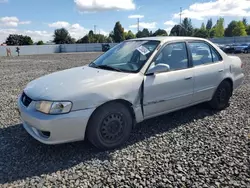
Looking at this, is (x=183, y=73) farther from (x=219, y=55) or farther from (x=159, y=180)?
(x=159, y=180)

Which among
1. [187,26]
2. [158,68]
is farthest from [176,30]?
[158,68]

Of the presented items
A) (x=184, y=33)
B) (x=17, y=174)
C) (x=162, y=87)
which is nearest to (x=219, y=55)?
(x=162, y=87)

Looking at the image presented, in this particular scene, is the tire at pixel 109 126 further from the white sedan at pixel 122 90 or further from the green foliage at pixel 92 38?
the green foliage at pixel 92 38

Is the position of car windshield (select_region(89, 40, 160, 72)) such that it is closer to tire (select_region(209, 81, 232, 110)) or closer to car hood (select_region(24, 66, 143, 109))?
car hood (select_region(24, 66, 143, 109))

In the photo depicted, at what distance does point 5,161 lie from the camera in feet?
10.4

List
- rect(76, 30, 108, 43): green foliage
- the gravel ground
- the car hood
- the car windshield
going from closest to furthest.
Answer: the gravel ground
the car hood
the car windshield
rect(76, 30, 108, 43): green foliage

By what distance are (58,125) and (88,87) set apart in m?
0.64

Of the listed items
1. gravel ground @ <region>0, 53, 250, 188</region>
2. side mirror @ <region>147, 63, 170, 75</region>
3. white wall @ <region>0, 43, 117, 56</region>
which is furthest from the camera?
white wall @ <region>0, 43, 117, 56</region>

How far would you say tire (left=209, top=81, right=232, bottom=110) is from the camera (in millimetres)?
4938

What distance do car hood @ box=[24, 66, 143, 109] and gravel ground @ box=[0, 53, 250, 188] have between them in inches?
30.2

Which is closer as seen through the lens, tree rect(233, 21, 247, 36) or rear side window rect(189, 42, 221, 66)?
rear side window rect(189, 42, 221, 66)

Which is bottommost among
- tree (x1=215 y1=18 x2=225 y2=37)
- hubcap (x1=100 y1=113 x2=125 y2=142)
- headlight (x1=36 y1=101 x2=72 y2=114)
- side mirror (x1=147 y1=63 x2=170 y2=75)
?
hubcap (x1=100 y1=113 x2=125 y2=142)

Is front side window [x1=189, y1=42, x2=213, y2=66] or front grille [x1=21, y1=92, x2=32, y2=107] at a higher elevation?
front side window [x1=189, y1=42, x2=213, y2=66]

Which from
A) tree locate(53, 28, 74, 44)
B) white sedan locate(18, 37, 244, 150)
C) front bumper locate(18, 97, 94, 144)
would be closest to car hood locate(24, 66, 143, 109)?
white sedan locate(18, 37, 244, 150)
